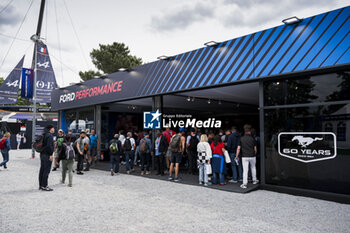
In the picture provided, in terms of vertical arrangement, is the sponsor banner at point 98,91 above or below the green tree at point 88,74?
below

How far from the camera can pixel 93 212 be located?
471 centimetres

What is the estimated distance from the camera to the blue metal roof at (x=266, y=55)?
5.71 metres

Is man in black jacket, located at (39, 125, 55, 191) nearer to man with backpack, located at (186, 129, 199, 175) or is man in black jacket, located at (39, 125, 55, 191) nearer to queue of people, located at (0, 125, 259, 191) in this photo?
queue of people, located at (0, 125, 259, 191)

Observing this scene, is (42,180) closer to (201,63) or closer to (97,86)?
(201,63)

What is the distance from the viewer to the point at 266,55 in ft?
22.5

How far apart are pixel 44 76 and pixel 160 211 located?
600 inches

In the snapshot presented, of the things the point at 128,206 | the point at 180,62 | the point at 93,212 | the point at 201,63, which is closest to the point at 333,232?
the point at 128,206

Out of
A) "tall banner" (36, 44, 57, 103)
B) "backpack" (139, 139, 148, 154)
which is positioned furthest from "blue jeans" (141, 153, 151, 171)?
"tall banner" (36, 44, 57, 103)

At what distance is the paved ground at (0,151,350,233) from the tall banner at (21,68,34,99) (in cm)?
1110

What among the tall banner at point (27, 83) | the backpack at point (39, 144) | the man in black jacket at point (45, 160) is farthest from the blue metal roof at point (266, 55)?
the tall banner at point (27, 83)

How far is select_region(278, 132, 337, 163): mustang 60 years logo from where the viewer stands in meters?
5.80

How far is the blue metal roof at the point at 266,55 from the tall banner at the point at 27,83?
11.2 metres

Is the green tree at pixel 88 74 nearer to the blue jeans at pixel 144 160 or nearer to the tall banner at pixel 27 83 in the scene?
the tall banner at pixel 27 83

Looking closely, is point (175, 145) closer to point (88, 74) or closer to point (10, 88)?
point (10, 88)
